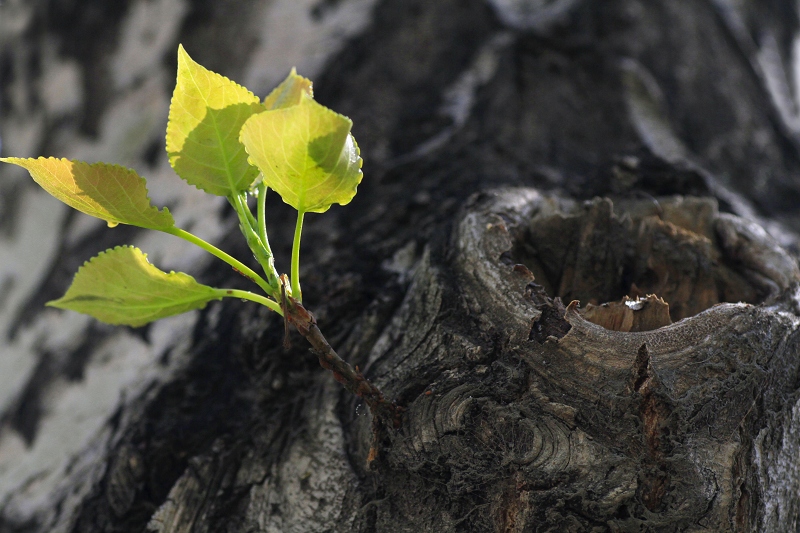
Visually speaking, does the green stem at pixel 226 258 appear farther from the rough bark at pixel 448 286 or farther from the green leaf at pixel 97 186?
the rough bark at pixel 448 286

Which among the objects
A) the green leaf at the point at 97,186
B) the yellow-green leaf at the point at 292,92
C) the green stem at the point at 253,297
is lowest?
the green stem at the point at 253,297

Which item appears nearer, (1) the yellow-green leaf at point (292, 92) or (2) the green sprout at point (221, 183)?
(2) the green sprout at point (221, 183)

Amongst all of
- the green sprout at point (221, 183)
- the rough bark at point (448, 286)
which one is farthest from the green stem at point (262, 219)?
the rough bark at point (448, 286)

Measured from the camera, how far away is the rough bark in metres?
0.75

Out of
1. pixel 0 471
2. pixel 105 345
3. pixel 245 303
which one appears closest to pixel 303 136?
pixel 245 303

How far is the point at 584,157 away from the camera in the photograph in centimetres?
138

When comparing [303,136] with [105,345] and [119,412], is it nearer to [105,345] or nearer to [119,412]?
[119,412]

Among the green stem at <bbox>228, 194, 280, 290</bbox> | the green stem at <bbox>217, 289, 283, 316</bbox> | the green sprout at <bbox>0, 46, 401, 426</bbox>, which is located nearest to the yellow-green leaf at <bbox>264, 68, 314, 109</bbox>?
the green sprout at <bbox>0, 46, 401, 426</bbox>

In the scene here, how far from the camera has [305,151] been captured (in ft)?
2.15

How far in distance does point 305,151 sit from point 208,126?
0.50 ft

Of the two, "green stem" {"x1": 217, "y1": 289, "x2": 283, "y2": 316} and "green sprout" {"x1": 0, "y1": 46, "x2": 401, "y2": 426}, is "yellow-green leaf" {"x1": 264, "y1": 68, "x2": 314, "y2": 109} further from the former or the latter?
"green stem" {"x1": 217, "y1": 289, "x2": 283, "y2": 316}

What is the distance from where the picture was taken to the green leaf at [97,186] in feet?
2.28

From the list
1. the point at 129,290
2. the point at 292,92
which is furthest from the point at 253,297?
the point at 292,92

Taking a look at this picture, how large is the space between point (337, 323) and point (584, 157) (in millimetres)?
694
